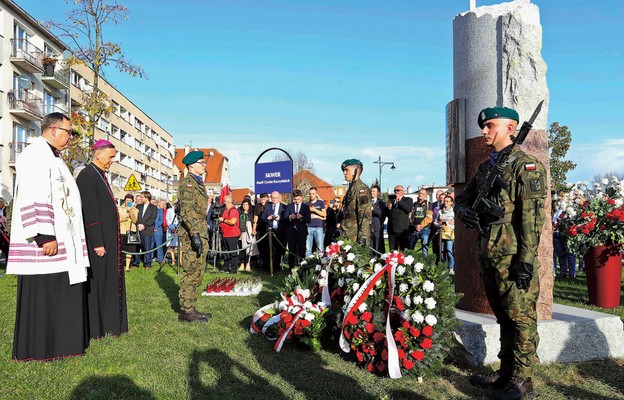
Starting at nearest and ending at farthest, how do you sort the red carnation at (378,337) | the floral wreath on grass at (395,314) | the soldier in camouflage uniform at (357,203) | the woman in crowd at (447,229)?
1. the floral wreath on grass at (395,314)
2. the red carnation at (378,337)
3. the soldier in camouflage uniform at (357,203)
4. the woman in crowd at (447,229)

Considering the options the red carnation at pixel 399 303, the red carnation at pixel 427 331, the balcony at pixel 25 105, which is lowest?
the red carnation at pixel 427 331

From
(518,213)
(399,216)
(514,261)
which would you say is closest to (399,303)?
(514,261)

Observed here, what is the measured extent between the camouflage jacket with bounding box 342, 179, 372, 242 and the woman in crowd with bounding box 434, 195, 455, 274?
4479 millimetres

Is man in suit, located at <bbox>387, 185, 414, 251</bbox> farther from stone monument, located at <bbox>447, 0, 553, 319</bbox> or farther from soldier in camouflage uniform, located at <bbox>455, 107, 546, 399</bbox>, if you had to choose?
soldier in camouflage uniform, located at <bbox>455, 107, 546, 399</bbox>

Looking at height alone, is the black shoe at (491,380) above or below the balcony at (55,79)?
below

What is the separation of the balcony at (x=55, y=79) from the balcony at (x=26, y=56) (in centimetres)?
A: 206

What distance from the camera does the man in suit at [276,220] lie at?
1333 cm

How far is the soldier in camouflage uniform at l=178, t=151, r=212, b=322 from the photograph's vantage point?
263 inches

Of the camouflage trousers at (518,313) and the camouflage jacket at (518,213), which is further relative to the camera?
the camouflage trousers at (518,313)

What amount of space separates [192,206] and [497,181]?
4.17 m

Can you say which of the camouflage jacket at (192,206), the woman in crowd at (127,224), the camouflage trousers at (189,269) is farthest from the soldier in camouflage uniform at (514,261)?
the woman in crowd at (127,224)

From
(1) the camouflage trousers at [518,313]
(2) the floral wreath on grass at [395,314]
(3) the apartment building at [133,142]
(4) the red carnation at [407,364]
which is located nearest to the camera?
(1) the camouflage trousers at [518,313]

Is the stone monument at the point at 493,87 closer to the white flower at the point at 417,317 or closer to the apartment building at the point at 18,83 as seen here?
the white flower at the point at 417,317

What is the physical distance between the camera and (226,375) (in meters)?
4.58
